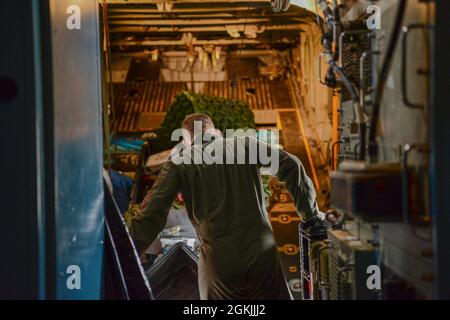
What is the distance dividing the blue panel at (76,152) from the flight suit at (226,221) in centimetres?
98

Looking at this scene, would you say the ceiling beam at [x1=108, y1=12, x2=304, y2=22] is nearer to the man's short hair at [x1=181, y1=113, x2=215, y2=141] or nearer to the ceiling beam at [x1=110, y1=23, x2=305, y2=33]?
the ceiling beam at [x1=110, y1=23, x2=305, y2=33]

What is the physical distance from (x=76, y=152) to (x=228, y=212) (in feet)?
6.09

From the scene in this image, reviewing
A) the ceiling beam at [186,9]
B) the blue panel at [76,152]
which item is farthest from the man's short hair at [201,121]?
the ceiling beam at [186,9]

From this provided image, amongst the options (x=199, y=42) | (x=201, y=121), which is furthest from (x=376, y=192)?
(x=199, y=42)

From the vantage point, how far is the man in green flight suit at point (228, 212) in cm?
491

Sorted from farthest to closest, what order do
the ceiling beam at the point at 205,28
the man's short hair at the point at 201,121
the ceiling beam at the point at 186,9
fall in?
the ceiling beam at the point at 205,28 → the ceiling beam at the point at 186,9 → the man's short hair at the point at 201,121

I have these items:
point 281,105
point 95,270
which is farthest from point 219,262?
point 281,105

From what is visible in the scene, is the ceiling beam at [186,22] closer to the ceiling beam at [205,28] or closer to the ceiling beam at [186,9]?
the ceiling beam at [205,28]

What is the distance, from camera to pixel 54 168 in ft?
9.62

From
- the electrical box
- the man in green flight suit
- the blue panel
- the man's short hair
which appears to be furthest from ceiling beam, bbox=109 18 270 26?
the electrical box

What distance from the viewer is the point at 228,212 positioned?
4984 millimetres

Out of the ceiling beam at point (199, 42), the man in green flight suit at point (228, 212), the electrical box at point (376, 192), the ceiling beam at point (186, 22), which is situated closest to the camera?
the electrical box at point (376, 192)

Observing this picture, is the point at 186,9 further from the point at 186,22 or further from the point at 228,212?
the point at 228,212
